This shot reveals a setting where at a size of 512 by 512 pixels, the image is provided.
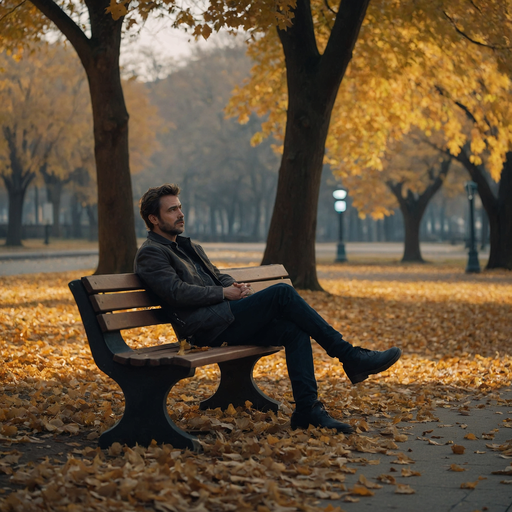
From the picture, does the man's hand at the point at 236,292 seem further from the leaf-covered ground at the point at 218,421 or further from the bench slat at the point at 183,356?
the leaf-covered ground at the point at 218,421

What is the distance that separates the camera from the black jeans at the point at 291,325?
16.5ft

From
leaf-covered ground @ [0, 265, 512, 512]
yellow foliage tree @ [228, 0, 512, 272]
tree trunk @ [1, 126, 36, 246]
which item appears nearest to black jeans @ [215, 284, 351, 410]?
leaf-covered ground @ [0, 265, 512, 512]

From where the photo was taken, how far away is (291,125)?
13.4m

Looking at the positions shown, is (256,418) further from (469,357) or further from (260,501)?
(469,357)

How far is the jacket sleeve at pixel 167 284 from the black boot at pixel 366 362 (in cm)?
93

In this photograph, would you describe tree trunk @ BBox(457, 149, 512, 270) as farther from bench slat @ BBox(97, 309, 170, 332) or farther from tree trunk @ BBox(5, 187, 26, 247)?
tree trunk @ BBox(5, 187, 26, 247)

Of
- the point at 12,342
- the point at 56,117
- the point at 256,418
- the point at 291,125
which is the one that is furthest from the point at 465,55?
the point at 56,117

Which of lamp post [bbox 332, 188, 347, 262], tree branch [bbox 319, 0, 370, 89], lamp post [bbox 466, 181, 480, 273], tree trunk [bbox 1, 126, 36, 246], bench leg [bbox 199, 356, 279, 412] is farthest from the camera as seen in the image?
tree trunk [bbox 1, 126, 36, 246]

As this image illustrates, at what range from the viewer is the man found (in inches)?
195

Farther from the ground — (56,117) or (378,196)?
(56,117)

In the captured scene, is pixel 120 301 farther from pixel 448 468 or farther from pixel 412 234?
pixel 412 234

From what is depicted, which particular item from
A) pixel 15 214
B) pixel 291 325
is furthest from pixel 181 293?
pixel 15 214

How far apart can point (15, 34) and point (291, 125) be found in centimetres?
543

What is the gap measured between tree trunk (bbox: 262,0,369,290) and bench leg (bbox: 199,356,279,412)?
7.72 metres
